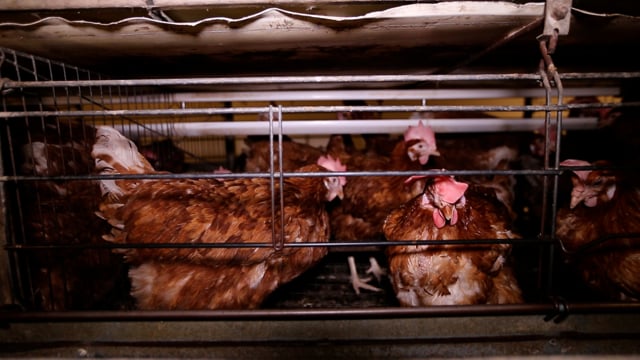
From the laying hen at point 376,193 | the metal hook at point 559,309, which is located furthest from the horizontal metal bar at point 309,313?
the laying hen at point 376,193

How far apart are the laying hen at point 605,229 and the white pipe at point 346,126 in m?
0.48

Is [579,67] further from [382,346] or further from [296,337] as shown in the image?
[296,337]

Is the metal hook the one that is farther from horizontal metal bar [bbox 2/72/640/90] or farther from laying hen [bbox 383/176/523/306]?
horizontal metal bar [bbox 2/72/640/90]

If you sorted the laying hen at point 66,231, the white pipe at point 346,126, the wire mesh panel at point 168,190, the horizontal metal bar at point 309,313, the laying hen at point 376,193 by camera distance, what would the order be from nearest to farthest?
the horizontal metal bar at point 309,313
the wire mesh panel at point 168,190
the laying hen at point 66,231
the white pipe at point 346,126
the laying hen at point 376,193

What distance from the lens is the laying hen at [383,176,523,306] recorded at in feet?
3.43

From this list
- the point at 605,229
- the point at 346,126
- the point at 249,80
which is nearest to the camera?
the point at 249,80

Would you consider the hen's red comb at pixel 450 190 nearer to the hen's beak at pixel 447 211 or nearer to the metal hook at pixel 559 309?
the hen's beak at pixel 447 211

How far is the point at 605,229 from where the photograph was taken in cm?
118

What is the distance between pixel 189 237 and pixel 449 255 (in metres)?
0.89

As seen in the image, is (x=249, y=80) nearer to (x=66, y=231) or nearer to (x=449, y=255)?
(x=449, y=255)

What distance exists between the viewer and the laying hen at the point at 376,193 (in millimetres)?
1634

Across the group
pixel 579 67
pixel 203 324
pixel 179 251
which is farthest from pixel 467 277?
pixel 579 67

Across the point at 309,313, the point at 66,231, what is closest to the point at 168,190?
the point at 66,231

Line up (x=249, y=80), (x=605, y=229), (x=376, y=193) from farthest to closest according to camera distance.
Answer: (x=376, y=193)
(x=605, y=229)
(x=249, y=80)
